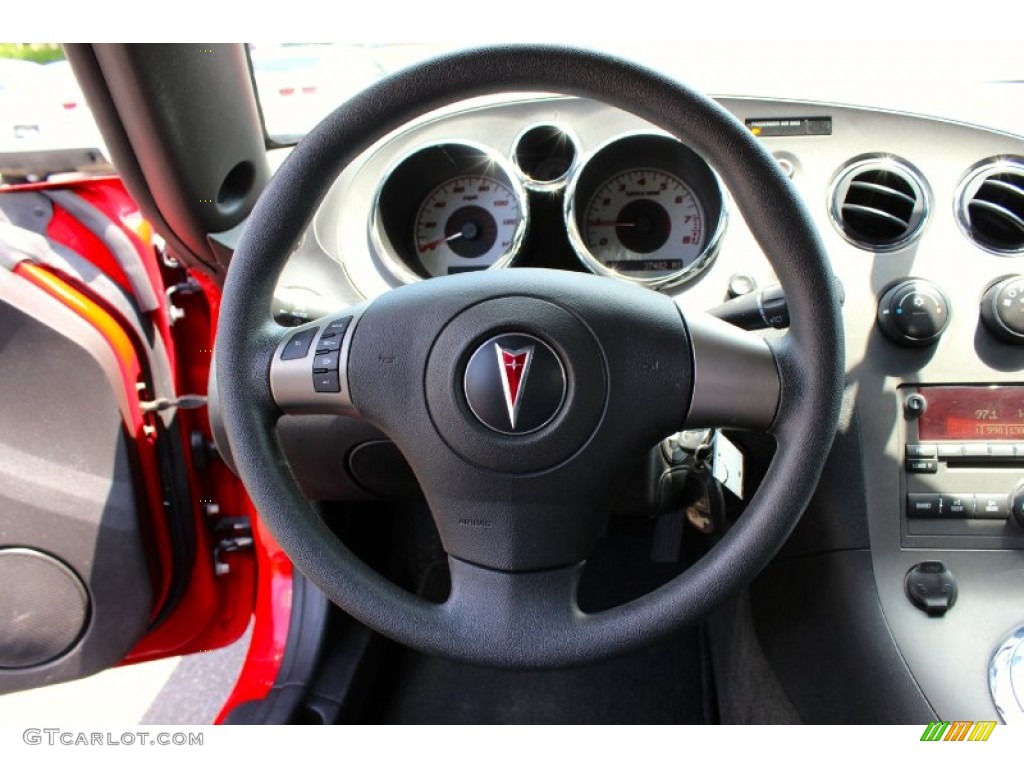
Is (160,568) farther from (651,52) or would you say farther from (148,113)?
(651,52)

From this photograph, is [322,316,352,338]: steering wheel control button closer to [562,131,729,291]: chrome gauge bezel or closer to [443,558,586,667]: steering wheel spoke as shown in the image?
[443,558,586,667]: steering wheel spoke

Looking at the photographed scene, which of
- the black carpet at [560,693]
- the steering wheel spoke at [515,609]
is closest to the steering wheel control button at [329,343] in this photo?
the steering wheel spoke at [515,609]

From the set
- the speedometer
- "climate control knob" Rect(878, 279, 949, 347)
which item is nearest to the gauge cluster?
the speedometer

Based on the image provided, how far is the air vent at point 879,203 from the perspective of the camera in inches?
45.2

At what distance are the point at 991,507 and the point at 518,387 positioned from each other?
0.78 meters

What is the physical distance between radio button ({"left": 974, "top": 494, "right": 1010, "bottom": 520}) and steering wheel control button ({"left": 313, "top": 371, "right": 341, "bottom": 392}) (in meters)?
0.93

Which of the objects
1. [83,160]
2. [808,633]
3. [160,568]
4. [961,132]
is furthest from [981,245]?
[83,160]

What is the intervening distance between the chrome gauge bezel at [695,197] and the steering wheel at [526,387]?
358 mm

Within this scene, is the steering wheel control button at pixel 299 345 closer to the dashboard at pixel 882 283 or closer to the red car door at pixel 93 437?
the dashboard at pixel 882 283

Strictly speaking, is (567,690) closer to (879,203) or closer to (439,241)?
(439,241)

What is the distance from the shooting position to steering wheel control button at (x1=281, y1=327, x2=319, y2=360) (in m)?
0.84

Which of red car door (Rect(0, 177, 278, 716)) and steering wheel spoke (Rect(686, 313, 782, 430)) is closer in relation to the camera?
steering wheel spoke (Rect(686, 313, 782, 430))

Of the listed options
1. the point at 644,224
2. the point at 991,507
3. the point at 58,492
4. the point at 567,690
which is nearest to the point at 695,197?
the point at 644,224

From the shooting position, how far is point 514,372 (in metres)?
0.80
